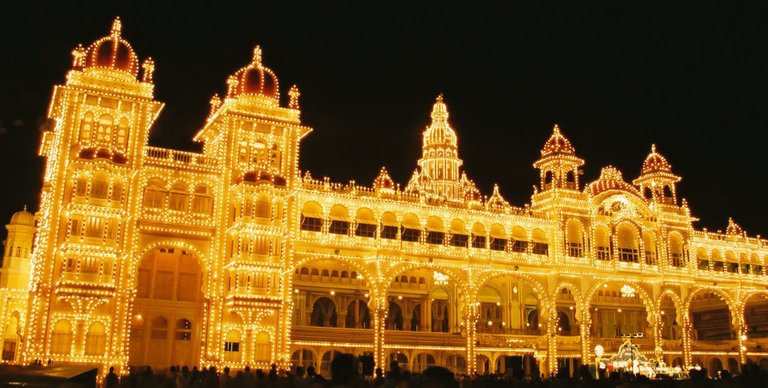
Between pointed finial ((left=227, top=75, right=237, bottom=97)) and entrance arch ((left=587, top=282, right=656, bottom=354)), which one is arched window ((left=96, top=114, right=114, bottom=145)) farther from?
entrance arch ((left=587, top=282, right=656, bottom=354))

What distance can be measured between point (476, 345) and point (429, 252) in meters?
6.55

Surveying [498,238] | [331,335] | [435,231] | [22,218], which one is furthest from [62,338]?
[498,238]

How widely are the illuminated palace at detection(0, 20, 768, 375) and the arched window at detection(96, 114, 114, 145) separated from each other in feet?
0.24

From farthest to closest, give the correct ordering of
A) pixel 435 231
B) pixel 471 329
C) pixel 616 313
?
pixel 616 313 < pixel 435 231 < pixel 471 329

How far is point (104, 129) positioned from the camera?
3791 cm

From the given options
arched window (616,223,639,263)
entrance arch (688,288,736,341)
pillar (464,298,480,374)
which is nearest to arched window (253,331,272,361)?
pillar (464,298,480,374)

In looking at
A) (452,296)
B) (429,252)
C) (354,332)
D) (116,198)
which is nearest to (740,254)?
(452,296)

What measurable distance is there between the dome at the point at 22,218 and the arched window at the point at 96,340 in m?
19.6

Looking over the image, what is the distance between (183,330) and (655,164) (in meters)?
36.6

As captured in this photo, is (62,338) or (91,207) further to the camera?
(91,207)

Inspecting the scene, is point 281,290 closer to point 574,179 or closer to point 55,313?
point 55,313

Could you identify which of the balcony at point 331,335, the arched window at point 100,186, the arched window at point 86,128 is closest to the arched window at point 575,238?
the balcony at point 331,335

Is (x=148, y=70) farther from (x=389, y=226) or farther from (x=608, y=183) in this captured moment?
(x=608, y=183)

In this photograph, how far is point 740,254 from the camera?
57.5 m
